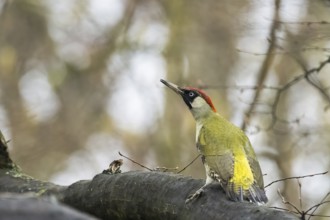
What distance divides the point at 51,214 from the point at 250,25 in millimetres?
7494

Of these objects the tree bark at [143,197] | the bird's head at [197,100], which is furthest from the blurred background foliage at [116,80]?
the tree bark at [143,197]

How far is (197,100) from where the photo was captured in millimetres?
7816

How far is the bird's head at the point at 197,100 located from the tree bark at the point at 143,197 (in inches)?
94.9

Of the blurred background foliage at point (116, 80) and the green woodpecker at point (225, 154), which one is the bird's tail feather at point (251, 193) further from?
the blurred background foliage at point (116, 80)

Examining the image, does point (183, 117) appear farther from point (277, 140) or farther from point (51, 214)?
point (51, 214)

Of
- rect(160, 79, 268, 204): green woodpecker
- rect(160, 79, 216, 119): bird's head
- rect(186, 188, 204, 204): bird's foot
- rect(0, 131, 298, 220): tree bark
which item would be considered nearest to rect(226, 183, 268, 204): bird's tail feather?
rect(160, 79, 268, 204): green woodpecker

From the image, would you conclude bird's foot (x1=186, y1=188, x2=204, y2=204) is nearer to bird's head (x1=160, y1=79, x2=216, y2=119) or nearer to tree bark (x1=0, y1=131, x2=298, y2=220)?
tree bark (x1=0, y1=131, x2=298, y2=220)

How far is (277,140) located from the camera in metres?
14.7

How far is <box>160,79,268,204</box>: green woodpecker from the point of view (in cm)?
577

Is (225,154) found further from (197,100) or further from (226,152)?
(197,100)

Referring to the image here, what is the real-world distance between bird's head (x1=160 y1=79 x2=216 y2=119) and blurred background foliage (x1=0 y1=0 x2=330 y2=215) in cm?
614

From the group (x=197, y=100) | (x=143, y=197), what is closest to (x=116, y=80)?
(x=197, y=100)

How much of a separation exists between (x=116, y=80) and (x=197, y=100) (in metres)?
9.37

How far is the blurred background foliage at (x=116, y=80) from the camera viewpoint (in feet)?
49.5
